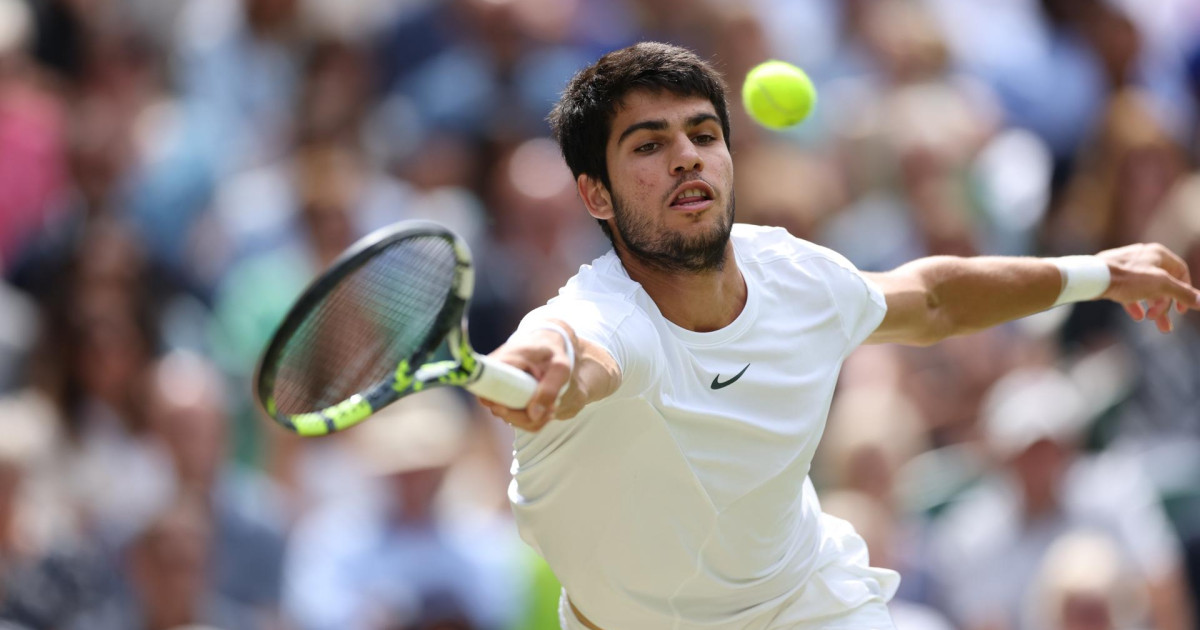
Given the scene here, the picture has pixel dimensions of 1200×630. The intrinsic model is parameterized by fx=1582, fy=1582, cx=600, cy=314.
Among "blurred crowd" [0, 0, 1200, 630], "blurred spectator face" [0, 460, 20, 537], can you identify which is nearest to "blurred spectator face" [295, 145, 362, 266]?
"blurred crowd" [0, 0, 1200, 630]

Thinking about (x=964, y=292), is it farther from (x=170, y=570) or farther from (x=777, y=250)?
(x=170, y=570)

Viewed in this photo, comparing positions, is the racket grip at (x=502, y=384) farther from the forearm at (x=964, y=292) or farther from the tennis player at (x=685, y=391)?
the forearm at (x=964, y=292)

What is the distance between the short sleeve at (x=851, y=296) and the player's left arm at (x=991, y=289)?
0.14 m

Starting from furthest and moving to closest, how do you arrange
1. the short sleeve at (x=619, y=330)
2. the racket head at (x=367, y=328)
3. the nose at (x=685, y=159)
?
the nose at (x=685, y=159)
the short sleeve at (x=619, y=330)
the racket head at (x=367, y=328)

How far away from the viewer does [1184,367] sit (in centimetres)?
757

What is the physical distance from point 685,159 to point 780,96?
768 mm

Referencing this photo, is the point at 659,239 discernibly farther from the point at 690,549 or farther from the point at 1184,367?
the point at 1184,367

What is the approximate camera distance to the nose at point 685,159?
4.14 metres

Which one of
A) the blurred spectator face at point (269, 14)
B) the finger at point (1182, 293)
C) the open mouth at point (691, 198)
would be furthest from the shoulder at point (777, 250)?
the blurred spectator face at point (269, 14)

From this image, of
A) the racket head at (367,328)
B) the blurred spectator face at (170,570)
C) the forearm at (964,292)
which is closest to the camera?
the racket head at (367,328)

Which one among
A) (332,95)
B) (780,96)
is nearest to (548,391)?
(780,96)

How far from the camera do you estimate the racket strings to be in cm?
353

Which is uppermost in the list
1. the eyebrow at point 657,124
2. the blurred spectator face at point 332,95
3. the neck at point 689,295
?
the eyebrow at point 657,124

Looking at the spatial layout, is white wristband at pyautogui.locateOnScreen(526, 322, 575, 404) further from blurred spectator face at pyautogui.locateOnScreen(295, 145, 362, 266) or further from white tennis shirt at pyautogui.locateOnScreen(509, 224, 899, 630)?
blurred spectator face at pyautogui.locateOnScreen(295, 145, 362, 266)
